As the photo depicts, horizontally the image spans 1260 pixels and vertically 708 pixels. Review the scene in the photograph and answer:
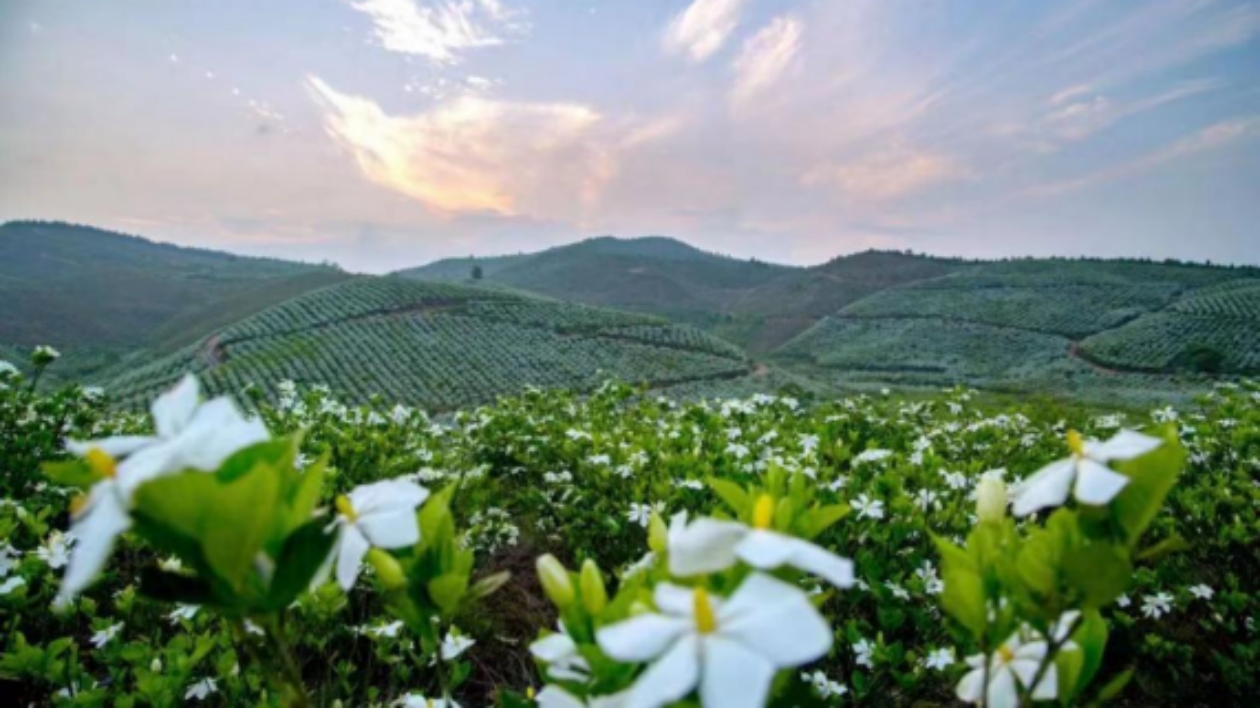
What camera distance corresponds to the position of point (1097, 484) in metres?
0.81

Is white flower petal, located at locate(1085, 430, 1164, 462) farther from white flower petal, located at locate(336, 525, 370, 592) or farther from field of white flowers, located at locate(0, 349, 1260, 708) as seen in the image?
white flower petal, located at locate(336, 525, 370, 592)

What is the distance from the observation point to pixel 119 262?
142 metres

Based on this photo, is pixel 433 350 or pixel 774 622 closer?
pixel 774 622

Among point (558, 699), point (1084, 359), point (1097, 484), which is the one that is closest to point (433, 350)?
point (1084, 359)

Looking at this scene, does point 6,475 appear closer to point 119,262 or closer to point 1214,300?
point 1214,300

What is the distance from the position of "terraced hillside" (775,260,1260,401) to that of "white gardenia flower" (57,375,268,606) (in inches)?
1880

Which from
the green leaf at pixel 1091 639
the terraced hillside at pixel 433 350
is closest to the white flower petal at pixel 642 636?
the green leaf at pixel 1091 639

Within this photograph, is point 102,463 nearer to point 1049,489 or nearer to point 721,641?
point 721,641

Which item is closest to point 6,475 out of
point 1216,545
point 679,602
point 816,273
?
point 679,602

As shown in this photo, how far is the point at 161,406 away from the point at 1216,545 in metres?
5.39

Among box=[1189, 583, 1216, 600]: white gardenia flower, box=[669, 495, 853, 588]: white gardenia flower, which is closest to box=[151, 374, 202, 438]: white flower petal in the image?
box=[669, 495, 853, 588]: white gardenia flower

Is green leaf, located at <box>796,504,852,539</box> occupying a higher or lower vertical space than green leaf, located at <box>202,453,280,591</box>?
lower

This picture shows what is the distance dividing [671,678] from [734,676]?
0.06 m

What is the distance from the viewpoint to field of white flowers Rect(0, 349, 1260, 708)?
28.0 inches
